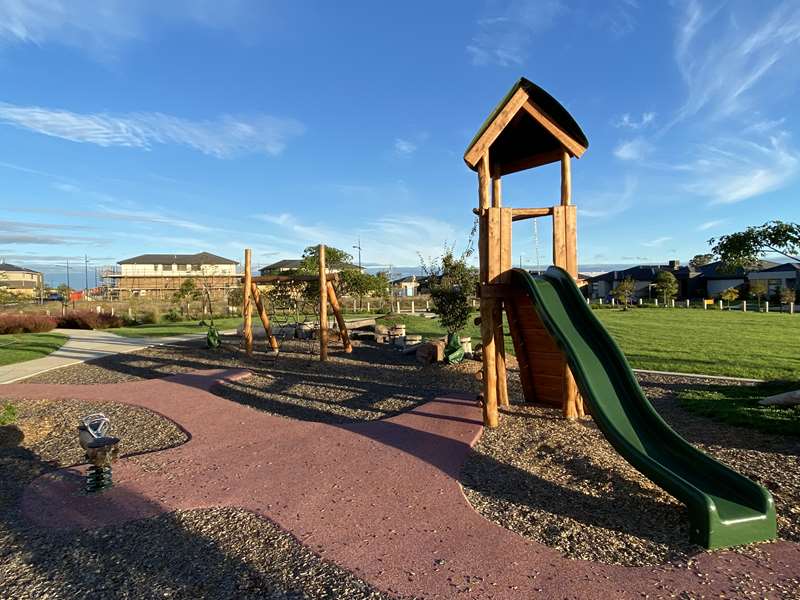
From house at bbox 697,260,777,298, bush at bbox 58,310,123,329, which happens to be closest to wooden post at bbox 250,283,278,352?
bush at bbox 58,310,123,329

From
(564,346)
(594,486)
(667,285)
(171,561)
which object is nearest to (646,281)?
(667,285)

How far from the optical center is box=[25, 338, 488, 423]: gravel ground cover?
8.30m

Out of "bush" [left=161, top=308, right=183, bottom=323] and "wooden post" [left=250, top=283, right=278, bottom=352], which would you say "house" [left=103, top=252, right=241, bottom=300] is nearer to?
"bush" [left=161, top=308, right=183, bottom=323]

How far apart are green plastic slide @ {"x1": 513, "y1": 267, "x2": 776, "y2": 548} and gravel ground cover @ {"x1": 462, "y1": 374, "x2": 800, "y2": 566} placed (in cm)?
22

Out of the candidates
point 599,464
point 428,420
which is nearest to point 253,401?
point 428,420

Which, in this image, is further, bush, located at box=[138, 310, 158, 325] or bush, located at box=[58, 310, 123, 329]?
bush, located at box=[138, 310, 158, 325]

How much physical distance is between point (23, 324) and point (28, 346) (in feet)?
22.9

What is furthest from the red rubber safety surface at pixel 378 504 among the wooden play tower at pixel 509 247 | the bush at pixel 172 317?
the bush at pixel 172 317

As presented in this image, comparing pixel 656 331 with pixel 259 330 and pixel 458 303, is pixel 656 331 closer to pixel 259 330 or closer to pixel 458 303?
pixel 458 303

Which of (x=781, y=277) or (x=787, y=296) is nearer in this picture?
(x=787, y=296)

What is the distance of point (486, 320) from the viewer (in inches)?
259

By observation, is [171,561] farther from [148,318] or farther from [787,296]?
[787,296]

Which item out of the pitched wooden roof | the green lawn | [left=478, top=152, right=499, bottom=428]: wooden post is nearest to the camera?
[left=478, top=152, right=499, bottom=428]: wooden post

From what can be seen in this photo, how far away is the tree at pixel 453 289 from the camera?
11844 mm
